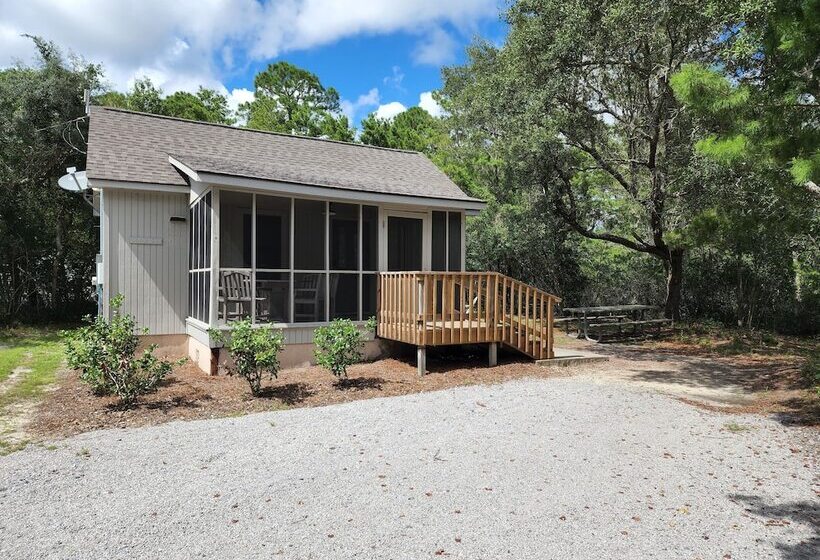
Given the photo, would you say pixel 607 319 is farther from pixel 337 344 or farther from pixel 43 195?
pixel 43 195

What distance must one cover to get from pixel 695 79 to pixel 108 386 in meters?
8.18

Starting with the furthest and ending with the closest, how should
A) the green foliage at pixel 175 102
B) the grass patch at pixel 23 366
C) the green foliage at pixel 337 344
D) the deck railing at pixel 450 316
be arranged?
the green foliage at pixel 175 102, the deck railing at pixel 450 316, the green foliage at pixel 337 344, the grass patch at pixel 23 366

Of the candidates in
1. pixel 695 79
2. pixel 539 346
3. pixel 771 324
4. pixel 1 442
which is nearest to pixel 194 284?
pixel 1 442

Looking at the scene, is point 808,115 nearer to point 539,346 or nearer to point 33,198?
point 539,346

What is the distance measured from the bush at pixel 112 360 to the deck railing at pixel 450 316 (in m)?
3.53

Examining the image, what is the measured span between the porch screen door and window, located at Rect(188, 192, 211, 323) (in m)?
3.19

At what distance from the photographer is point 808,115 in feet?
20.7

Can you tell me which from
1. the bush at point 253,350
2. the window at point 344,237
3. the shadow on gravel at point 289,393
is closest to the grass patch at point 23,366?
the bush at point 253,350

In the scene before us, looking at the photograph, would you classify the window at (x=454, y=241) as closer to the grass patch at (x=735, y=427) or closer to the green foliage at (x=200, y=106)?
the grass patch at (x=735, y=427)

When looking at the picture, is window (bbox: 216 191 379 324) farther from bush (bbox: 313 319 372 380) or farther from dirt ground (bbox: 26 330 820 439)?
bush (bbox: 313 319 372 380)

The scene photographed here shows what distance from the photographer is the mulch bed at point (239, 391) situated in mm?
5850

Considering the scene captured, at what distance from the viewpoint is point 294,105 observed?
34250 millimetres

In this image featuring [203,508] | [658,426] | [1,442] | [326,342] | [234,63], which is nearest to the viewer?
[203,508]

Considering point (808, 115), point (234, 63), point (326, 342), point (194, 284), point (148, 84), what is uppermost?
point (234, 63)
